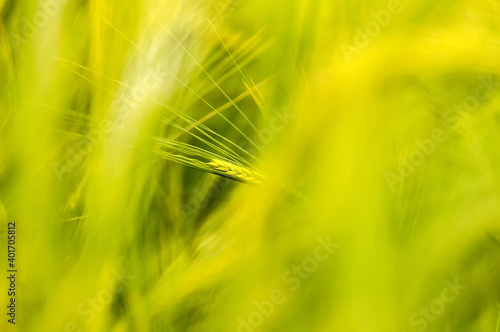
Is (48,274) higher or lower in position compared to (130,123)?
lower

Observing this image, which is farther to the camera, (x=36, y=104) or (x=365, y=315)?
(x=36, y=104)

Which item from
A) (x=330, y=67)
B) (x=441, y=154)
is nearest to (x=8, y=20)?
(x=330, y=67)

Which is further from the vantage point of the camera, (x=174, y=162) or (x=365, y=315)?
(x=174, y=162)

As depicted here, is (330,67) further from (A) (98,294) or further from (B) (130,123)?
(A) (98,294)

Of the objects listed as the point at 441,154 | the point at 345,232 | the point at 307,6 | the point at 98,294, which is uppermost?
the point at 307,6

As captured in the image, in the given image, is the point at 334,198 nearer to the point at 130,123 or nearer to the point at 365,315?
the point at 365,315

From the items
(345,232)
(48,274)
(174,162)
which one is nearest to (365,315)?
(345,232)
